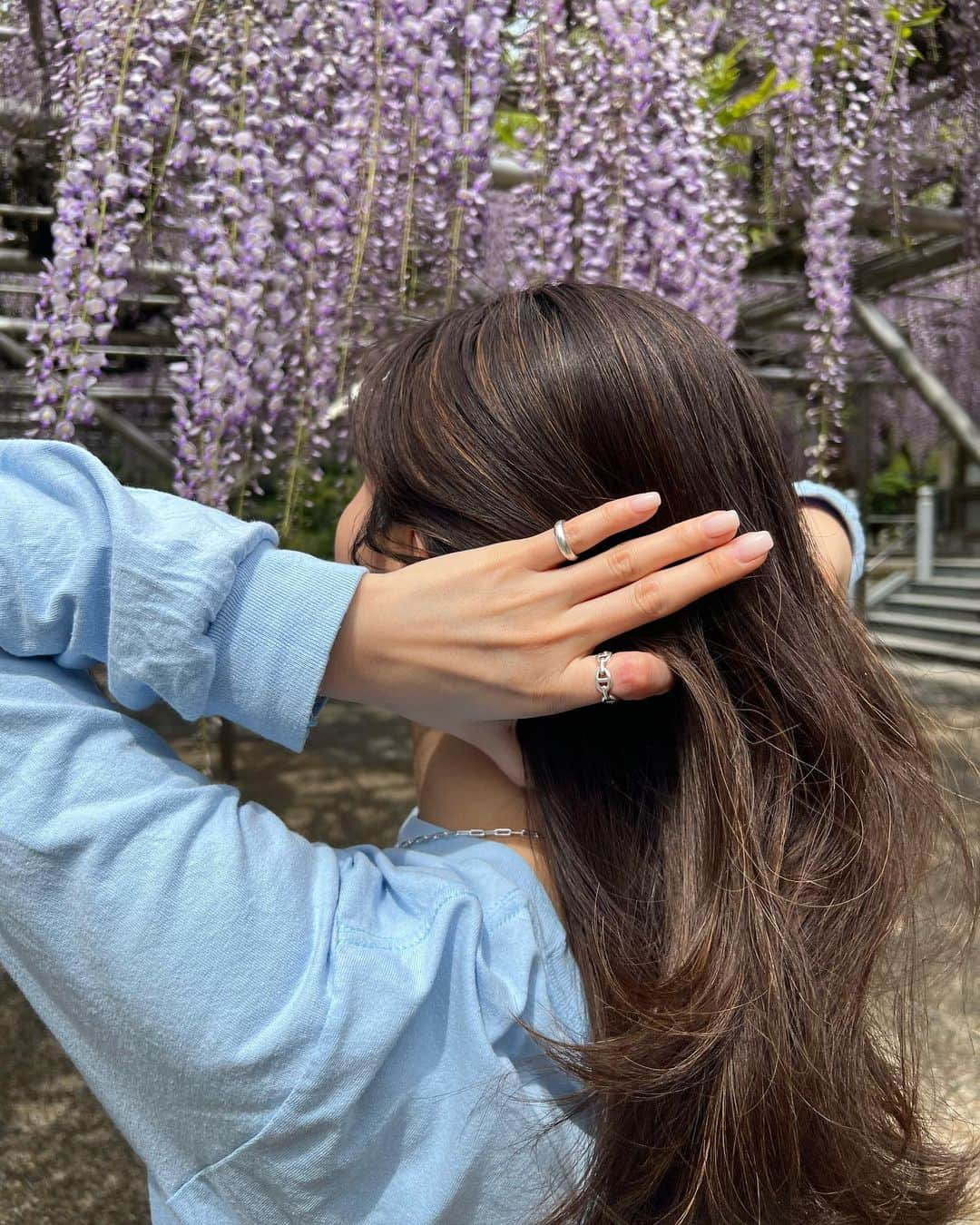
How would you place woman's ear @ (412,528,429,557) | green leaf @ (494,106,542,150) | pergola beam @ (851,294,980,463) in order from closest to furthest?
woman's ear @ (412,528,429,557), green leaf @ (494,106,542,150), pergola beam @ (851,294,980,463)

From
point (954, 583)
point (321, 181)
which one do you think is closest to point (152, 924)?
point (321, 181)

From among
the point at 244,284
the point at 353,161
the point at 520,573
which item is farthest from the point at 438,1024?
the point at 353,161

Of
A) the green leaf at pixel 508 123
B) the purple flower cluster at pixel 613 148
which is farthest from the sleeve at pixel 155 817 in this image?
the green leaf at pixel 508 123

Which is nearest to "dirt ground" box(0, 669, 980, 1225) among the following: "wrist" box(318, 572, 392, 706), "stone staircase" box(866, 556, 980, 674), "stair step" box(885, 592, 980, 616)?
"wrist" box(318, 572, 392, 706)

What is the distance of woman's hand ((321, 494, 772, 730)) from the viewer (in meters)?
0.77

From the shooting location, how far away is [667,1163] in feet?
2.69

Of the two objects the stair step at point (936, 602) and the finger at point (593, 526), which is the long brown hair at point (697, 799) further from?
the stair step at point (936, 602)

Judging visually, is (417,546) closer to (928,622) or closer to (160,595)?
(160,595)

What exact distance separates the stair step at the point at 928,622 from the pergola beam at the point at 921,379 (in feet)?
8.77

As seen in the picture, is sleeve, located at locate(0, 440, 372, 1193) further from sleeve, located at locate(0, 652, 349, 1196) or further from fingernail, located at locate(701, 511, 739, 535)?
fingernail, located at locate(701, 511, 739, 535)

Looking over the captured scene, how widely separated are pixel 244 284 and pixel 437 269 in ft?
1.31

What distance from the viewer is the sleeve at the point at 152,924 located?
69 centimetres

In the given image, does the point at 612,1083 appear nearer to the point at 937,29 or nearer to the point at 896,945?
the point at 896,945

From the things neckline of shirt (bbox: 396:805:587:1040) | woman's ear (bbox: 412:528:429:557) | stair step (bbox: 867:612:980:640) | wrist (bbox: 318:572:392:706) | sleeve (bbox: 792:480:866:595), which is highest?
woman's ear (bbox: 412:528:429:557)
